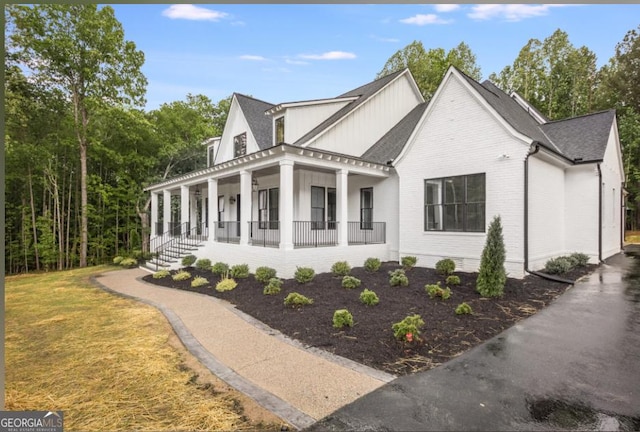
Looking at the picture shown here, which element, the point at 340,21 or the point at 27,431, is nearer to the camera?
the point at 27,431

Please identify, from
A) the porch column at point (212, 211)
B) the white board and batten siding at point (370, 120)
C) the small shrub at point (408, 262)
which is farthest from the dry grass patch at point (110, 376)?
the white board and batten siding at point (370, 120)

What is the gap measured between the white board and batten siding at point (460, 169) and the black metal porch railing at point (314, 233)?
2749mm

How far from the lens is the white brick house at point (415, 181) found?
30.2 feet

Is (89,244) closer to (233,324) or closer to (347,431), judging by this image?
(233,324)

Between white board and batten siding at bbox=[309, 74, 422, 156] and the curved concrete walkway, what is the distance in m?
7.91

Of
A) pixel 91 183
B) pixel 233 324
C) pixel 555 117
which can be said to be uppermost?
pixel 555 117

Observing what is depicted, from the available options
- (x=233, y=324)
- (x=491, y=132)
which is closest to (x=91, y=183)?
(x=233, y=324)

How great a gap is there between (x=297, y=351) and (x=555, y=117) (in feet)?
100

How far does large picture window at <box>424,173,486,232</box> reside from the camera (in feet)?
31.3

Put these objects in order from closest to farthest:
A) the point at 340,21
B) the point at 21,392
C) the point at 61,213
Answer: the point at 21,392 → the point at 340,21 → the point at 61,213

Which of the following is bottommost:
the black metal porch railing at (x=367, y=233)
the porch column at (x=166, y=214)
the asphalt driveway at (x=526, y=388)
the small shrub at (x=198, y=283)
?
the small shrub at (x=198, y=283)

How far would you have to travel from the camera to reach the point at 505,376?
11.9 ft

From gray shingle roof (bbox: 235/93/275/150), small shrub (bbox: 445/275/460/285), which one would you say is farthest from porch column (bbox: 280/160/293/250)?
gray shingle roof (bbox: 235/93/275/150)

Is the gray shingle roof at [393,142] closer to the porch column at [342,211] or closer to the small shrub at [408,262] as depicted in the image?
the porch column at [342,211]
